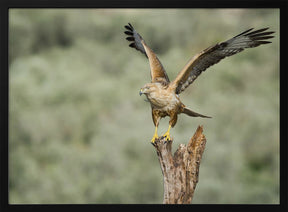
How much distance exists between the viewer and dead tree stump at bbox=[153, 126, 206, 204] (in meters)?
4.20

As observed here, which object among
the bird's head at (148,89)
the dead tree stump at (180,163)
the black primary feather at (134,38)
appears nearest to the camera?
the bird's head at (148,89)

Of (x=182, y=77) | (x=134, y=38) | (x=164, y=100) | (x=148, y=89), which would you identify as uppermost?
(x=134, y=38)

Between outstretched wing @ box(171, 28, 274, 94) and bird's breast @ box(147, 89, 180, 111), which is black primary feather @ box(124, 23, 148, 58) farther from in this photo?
bird's breast @ box(147, 89, 180, 111)

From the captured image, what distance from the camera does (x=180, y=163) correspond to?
421 centimetres

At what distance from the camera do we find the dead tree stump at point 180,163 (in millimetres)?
4203

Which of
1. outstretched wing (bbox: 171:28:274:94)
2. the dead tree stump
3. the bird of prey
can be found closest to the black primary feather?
the bird of prey

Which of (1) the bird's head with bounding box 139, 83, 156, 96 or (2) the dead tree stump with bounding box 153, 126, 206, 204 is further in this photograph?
(2) the dead tree stump with bounding box 153, 126, 206, 204

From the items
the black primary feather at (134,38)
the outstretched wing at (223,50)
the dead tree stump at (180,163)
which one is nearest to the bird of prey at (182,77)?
the outstretched wing at (223,50)

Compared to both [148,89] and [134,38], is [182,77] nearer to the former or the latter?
[148,89]

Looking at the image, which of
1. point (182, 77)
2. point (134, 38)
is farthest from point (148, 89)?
point (134, 38)

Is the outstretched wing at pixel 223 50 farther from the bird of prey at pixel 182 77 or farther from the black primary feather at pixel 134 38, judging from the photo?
the black primary feather at pixel 134 38

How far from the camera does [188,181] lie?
13.9ft

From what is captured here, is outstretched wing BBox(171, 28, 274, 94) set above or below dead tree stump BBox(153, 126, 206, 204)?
above
